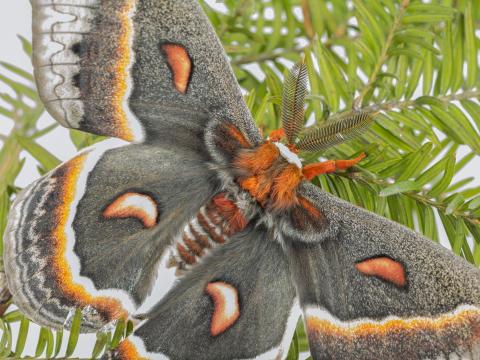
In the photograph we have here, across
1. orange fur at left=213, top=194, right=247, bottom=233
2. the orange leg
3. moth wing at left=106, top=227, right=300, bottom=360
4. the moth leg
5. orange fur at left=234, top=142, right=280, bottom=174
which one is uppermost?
the moth leg

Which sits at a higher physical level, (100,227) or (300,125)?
(300,125)

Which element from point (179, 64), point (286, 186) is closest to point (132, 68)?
point (179, 64)

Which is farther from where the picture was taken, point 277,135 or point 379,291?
point 277,135

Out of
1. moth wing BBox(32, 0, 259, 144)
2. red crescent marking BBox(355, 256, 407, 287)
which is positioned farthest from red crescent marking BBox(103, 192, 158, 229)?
red crescent marking BBox(355, 256, 407, 287)

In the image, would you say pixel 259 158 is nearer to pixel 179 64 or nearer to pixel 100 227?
pixel 179 64

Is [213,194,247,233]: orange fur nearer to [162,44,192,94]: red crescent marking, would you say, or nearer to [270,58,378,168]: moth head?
[270,58,378,168]: moth head

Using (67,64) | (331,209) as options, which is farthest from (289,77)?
(67,64)

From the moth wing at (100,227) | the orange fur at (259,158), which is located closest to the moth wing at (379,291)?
the orange fur at (259,158)
